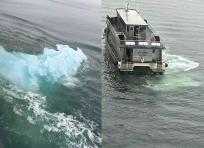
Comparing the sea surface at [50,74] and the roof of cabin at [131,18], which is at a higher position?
the roof of cabin at [131,18]

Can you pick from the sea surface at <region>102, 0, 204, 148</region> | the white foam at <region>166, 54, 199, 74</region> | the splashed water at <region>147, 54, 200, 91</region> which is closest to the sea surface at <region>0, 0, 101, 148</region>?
the sea surface at <region>102, 0, 204, 148</region>

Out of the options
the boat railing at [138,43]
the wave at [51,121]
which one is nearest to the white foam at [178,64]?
the boat railing at [138,43]

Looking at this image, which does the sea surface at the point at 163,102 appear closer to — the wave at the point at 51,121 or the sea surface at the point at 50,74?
the sea surface at the point at 50,74

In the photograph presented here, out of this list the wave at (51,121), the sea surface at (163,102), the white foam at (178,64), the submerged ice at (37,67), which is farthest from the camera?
the white foam at (178,64)

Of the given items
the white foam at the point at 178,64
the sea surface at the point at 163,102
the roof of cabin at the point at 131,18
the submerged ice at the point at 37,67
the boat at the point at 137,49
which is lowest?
the sea surface at the point at 163,102

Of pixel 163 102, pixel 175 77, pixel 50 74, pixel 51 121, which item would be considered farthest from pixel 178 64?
pixel 51 121

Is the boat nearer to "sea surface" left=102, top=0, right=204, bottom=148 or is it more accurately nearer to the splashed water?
"sea surface" left=102, top=0, right=204, bottom=148
